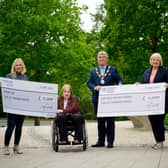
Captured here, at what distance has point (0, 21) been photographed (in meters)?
32.6

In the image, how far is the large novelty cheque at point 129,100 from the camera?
10.6 meters

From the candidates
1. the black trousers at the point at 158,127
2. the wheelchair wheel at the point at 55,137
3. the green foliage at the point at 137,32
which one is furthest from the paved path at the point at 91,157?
the green foliage at the point at 137,32

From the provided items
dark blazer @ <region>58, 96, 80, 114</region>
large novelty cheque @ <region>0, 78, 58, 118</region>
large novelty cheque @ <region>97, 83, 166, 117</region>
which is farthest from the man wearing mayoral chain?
large novelty cheque @ <region>0, 78, 58, 118</region>

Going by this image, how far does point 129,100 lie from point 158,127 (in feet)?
2.55

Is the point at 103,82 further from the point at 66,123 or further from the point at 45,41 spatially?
the point at 45,41

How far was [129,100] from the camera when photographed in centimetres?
1083

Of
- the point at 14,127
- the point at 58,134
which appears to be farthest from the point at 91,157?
the point at 14,127

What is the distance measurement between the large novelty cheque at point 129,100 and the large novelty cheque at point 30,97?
95 centimetres

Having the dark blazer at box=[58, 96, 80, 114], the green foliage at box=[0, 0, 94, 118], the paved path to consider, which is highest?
the green foliage at box=[0, 0, 94, 118]

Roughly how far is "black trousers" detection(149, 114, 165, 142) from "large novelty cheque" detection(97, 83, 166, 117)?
185mm

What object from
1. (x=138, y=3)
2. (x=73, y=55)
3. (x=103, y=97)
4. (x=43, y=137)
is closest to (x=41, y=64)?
(x=73, y=55)

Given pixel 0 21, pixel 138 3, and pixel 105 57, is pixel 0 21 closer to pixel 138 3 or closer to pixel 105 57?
pixel 138 3

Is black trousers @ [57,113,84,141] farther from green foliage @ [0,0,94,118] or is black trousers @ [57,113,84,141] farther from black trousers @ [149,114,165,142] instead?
green foliage @ [0,0,94,118]

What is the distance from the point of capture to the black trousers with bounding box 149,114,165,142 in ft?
34.4
